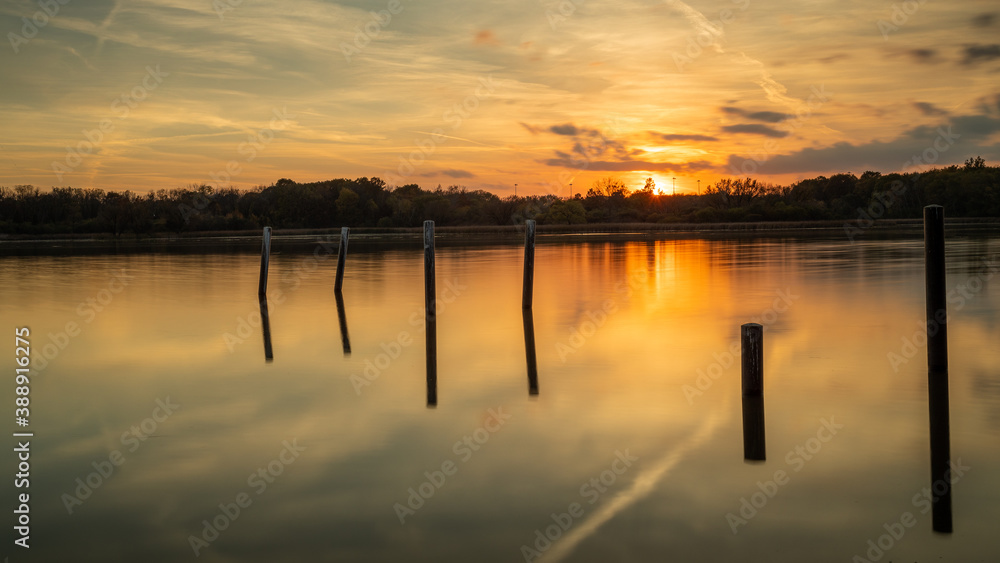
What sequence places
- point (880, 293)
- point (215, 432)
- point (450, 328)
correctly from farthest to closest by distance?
point (880, 293), point (450, 328), point (215, 432)

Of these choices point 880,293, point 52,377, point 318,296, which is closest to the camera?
point 52,377

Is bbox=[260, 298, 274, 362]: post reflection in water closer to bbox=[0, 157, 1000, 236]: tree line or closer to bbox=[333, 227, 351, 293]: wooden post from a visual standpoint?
bbox=[333, 227, 351, 293]: wooden post

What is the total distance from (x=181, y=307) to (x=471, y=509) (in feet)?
56.7

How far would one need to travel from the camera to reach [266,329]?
56.3 feet

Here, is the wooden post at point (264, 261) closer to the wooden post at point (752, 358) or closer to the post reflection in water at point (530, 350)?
the post reflection in water at point (530, 350)

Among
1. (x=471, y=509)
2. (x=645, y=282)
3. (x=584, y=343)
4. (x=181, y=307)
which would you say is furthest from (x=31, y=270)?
(x=471, y=509)

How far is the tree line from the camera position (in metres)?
91.2

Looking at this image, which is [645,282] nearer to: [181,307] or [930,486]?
[181,307]

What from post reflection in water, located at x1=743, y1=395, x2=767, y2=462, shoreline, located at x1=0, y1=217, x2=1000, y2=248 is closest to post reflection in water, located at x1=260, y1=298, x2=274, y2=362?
post reflection in water, located at x1=743, y1=395, x2=767, y2=462

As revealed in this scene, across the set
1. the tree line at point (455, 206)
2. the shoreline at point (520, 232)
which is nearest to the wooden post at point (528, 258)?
the shoreline at point (520, 232)

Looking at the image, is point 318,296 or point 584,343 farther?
point 318,296

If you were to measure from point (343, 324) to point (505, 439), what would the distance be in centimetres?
1016

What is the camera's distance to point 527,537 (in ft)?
19.0

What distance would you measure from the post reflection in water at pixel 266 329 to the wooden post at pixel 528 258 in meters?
5.47
